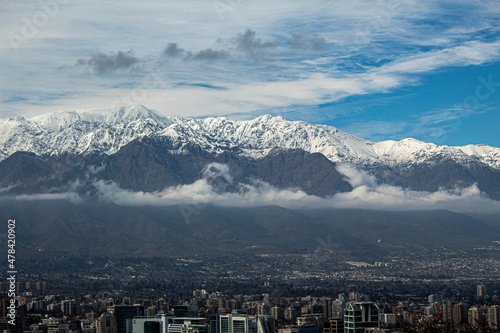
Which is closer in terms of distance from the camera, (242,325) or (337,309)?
(242,325)

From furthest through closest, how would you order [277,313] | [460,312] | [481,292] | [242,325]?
1. [481,292]
2. [277,313]
3. [460,312]
4. [242,325]

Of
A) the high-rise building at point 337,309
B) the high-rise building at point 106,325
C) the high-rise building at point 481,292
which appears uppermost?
the high-rise building at point 481,292

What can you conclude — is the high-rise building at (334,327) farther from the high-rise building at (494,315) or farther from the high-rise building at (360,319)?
the high-rise building at (494,315)

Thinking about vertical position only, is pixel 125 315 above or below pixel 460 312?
above

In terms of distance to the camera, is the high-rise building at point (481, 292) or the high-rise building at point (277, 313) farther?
the high-rise building at point (481, 292)

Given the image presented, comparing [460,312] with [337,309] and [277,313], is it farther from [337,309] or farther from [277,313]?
[277,313]

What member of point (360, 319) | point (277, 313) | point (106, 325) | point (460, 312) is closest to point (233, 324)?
point (360, 319)

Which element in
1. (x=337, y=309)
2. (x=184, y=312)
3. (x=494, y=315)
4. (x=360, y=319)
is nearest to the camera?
(x=360, y=319)

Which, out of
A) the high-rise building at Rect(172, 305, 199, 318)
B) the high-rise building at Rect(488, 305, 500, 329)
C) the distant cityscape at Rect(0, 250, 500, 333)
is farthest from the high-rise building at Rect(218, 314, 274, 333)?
the high-rise building at Rect(488, 305, 500, 329)

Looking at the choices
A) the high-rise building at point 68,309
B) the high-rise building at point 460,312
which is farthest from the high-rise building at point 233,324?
the high-rise building at point 68,309

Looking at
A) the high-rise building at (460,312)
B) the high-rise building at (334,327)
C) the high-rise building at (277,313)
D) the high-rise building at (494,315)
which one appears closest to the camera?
the high-rise building at (334,327)
